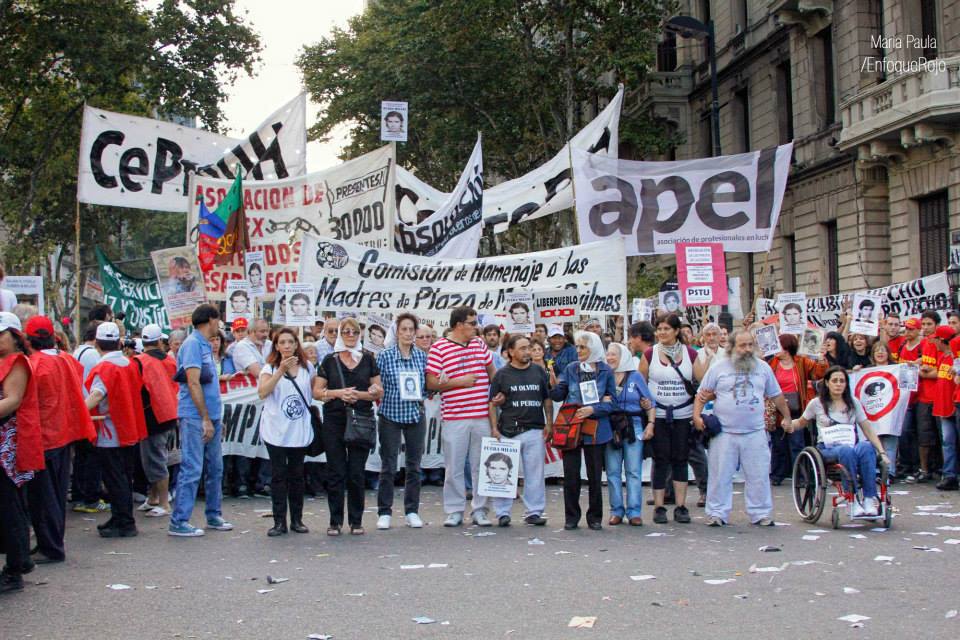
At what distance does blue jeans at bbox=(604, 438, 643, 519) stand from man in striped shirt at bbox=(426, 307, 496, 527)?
1.16 m

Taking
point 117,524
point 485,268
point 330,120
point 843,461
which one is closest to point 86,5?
point 330,120

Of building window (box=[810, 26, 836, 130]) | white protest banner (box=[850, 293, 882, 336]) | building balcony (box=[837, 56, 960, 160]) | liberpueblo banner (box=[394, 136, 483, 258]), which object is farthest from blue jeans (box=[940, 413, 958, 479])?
building window (box=[810, 26, 836, 130])

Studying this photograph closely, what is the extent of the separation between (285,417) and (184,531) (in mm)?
1326

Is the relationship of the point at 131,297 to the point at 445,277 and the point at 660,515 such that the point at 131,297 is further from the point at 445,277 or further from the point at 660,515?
the point at 660,515

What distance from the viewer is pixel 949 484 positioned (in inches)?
504

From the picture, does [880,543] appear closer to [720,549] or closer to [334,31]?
[720,549]

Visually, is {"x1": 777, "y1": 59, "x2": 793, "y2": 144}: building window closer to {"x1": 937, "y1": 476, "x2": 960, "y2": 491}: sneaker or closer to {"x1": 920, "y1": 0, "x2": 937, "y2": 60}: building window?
{"x1": 920, "y1": 0, "x2": 937, "y2": 60}: building window

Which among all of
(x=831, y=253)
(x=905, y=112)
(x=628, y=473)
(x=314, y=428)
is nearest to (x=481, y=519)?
(x=628, y=473)

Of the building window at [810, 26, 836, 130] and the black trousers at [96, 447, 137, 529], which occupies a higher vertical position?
the building window at [810, 26, 836, 130]

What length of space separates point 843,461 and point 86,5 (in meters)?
24.1

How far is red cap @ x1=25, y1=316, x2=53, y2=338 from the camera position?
26.7 ft

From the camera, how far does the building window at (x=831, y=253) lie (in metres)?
29.8

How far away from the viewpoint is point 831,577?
766cm

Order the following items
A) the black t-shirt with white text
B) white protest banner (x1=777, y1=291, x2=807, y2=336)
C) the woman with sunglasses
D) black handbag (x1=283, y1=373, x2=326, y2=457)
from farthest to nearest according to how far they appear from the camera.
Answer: white protest banner (x1=777, y1=291, x2=807, y2=336) < the black t-shirt with white text < black handbag (x1=283, y1=373, x2=326, y2=457) < the woman with sunglasses
